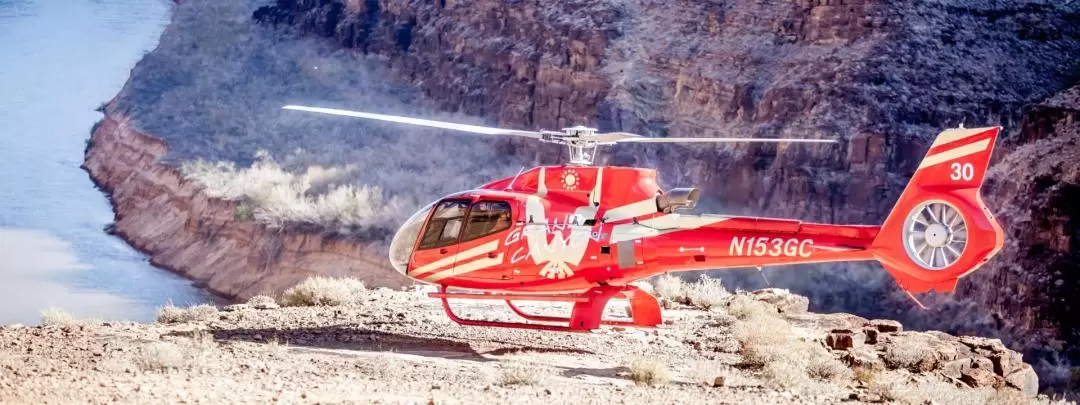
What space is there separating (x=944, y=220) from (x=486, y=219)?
5.44 m

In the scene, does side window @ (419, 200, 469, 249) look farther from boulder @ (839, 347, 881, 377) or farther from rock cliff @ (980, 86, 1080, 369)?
rock cliff @ (980, 86, 1080, 369)

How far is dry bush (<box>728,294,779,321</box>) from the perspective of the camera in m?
19.1

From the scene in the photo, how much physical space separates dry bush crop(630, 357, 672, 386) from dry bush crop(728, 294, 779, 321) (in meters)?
5.07

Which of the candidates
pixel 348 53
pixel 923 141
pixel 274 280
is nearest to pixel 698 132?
pixel 923 141

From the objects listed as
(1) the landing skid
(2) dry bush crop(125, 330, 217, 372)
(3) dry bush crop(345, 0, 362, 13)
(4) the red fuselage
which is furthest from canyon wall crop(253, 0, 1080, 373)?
(2) dry bush crop(125, 330, 217, 372)

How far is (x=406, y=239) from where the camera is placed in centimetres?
1664

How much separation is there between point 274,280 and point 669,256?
22737 millimetres

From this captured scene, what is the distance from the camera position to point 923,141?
33.6 meters

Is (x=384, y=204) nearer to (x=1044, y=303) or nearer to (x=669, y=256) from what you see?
(x=1044, y=303)

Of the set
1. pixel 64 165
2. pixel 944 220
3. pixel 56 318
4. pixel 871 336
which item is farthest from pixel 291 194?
pixel 944 220

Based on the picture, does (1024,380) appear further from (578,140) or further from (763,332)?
(578,140)

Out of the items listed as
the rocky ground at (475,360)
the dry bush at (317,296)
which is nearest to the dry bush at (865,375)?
the rocky ground at (475,360)

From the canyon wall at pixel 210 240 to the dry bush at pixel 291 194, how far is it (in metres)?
0.47

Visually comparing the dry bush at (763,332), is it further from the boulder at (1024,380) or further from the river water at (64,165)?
the river water at (64,165)
